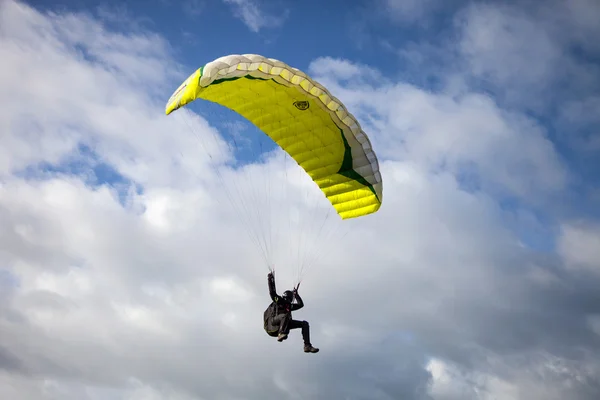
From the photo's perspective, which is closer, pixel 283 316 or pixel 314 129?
pixel 283 316

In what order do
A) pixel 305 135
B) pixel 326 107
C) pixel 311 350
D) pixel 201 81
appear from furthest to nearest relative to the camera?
1. pixel 305 135
2. pixel 326 107
3. pixel 311 350
4. pixel 201 81

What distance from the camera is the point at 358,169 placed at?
1794cm

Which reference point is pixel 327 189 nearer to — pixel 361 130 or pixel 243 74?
pixel 361 130

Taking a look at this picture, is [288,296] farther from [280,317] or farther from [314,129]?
[314,129]

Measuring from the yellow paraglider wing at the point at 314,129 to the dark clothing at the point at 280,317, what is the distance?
12.2 feet

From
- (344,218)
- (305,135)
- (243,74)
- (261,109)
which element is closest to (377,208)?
(344,218)

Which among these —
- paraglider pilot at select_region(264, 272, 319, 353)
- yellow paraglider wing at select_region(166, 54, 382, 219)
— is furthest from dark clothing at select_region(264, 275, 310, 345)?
yellow paraglider wing at select_region(166, 54, 382, 219)

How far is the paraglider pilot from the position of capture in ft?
51.0

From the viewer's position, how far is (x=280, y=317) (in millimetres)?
15617

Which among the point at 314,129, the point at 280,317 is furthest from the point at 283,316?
the point at 314,129

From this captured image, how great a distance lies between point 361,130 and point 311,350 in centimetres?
566

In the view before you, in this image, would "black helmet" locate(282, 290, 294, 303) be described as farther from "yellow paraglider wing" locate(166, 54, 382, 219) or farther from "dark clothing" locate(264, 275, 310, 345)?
"yellow paraglider wing" locate(166, 54, 382, 219)

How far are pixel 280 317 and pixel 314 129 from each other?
504 cm

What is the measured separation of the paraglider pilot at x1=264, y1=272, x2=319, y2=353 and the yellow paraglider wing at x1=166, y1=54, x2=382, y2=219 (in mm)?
3643
